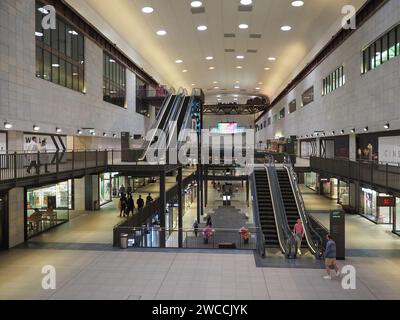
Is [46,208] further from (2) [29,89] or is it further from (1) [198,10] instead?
(1) [198,10]

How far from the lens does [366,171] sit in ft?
50.7

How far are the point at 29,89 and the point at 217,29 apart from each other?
43.8 feet

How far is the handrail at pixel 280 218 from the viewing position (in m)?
13.2

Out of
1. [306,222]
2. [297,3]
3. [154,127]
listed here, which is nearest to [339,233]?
[306,222]

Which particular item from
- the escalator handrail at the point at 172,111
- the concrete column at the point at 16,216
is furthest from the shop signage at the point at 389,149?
the concrete column at the point at 16,216

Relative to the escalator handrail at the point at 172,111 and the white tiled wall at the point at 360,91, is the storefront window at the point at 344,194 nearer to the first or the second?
the white tiled wall at the point at 360,91

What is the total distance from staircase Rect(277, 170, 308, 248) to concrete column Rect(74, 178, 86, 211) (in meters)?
11.4

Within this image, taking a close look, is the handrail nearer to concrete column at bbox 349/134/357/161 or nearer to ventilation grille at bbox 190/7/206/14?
concrete column at bbox 349/134/357/161

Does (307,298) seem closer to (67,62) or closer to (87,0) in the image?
(67,62)

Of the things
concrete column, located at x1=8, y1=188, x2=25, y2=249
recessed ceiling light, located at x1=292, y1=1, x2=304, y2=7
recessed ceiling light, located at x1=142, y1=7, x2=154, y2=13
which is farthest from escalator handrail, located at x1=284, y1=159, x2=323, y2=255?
recessed ceiling light, located at x1=142, y1=7, x2=154, y2=13

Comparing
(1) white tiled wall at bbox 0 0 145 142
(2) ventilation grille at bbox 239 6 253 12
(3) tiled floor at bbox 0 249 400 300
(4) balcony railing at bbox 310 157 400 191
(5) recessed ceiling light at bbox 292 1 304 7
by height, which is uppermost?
(2) ventilation grille at bbox 239 6 253 12

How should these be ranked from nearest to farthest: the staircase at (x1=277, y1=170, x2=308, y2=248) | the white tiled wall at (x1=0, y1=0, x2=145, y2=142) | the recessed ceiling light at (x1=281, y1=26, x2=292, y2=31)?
1. the white tiled wall at (x1=0, y1=0, x2=145, y2=142)
2. the staircase at (x1=277, y1=170, x2=308, y2=248)
3. the recessed ceiling light at (x1=281, y1=26, x2=292, y2=31)

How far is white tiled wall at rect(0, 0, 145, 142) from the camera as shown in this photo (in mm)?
13305

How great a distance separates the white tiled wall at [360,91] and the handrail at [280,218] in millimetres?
5020
